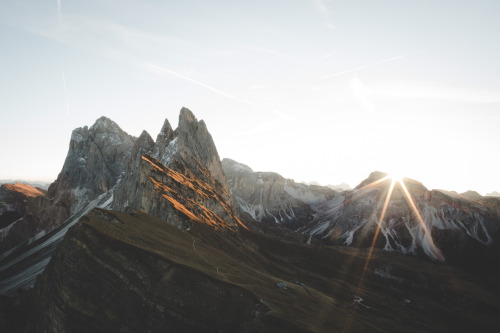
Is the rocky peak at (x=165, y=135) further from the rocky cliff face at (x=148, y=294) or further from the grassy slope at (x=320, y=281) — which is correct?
the rocky cliff face at (x=148, y=294)

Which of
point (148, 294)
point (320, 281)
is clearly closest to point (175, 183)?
point (320, 281)

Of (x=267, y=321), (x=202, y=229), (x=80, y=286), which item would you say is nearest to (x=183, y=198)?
(x=202, y=229)

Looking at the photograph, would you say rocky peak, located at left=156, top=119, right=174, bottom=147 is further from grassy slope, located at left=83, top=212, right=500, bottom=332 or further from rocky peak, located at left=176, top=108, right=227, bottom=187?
grassy slope, located at left=83, top=212, right=500, bottom=332

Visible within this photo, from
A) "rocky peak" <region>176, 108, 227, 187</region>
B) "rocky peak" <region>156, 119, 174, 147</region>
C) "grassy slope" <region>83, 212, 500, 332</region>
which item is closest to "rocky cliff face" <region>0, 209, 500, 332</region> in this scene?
"grassy slope" <region>83, 212, 500, 332</region>

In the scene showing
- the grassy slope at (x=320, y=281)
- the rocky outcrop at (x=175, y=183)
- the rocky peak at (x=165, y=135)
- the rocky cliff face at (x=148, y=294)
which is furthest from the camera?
the rocky peak at (x=165, y=135)

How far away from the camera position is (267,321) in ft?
143

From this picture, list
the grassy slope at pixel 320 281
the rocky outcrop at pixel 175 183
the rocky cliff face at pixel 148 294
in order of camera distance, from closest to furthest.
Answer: the rocky cliff face at pixel 148 294
the grassy slope at pixel 320 281
the rocky outcrop at pixel 175 183

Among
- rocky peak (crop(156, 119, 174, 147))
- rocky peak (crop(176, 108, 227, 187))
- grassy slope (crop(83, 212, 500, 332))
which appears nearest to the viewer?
grassy slope (crop(83, 212, 500, 332))

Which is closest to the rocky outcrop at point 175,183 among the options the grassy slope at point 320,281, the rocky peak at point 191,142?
the rocky peak at point 191,142

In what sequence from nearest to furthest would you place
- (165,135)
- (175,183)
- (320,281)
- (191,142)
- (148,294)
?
(148,294), (320,281), (175,183), (165,135), (191,142)

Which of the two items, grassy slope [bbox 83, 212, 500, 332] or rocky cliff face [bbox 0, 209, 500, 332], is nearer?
rocky cliff face [bbox 0, 209, 500, 332]

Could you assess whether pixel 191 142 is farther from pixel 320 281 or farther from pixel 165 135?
pixel 320 281

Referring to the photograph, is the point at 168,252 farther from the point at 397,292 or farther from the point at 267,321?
the point at 397,292

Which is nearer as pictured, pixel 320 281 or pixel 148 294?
pixel 148 294
